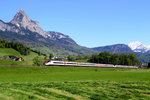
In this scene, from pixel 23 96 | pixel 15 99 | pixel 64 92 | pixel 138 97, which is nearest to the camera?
pixel 15 99

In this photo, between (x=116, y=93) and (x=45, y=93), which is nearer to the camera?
(x=45, y=93)

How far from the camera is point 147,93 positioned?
78.5ft

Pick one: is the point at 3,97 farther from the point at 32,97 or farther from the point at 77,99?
the point at 77,99

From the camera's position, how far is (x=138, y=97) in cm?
2180

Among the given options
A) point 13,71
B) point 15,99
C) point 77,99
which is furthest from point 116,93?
point 13,71

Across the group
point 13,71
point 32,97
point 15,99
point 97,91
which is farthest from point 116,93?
point 13,71

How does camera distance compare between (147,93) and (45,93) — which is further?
(147,93)

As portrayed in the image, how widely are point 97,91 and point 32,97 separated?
763 centimetres

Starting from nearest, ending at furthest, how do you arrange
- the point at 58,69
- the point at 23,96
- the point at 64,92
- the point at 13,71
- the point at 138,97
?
the point at 23,96 → the point at 138,97 → the point at 64,92 → the point at 13,71 → the point at 58,69

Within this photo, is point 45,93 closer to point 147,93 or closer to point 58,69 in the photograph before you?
point 147,93

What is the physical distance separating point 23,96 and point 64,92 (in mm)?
4633

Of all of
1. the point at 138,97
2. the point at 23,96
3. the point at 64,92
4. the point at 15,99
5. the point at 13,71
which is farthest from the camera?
the point at 13,71

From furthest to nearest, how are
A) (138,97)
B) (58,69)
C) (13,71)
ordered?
(58,69), (13,71), (138,97)

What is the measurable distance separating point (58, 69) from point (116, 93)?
212ft
